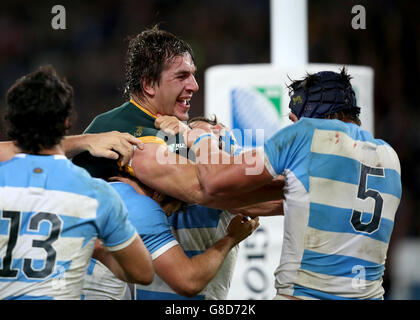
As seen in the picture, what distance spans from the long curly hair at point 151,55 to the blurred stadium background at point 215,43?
4697 mm

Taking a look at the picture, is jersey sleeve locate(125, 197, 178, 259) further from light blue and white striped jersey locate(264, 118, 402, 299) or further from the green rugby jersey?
light blue and white striped jersey locate(264, 118, 402, 299)

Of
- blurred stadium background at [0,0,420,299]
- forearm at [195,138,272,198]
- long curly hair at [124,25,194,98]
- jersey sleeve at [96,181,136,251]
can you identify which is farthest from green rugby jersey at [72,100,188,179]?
blurred stadium background at [0,0,420,299]

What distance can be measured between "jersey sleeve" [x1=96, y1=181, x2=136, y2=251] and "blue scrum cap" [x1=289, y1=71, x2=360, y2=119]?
1.05 meters

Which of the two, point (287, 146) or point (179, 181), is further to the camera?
point (179, 181)

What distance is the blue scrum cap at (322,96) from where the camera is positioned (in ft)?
10.4

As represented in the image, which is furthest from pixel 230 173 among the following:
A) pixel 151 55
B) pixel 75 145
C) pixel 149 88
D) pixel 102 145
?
pixel 151 55

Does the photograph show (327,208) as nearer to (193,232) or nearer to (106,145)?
(193,232)

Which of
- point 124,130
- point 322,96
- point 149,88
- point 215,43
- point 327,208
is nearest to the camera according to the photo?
point 327,208

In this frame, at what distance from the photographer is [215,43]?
9.52 meters

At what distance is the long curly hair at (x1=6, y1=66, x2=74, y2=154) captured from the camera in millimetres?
2633

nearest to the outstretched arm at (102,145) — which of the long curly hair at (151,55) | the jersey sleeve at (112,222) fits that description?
the long curly hair at (151,55)

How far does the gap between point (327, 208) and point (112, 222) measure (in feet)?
3.18

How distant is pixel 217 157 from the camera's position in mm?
3211
